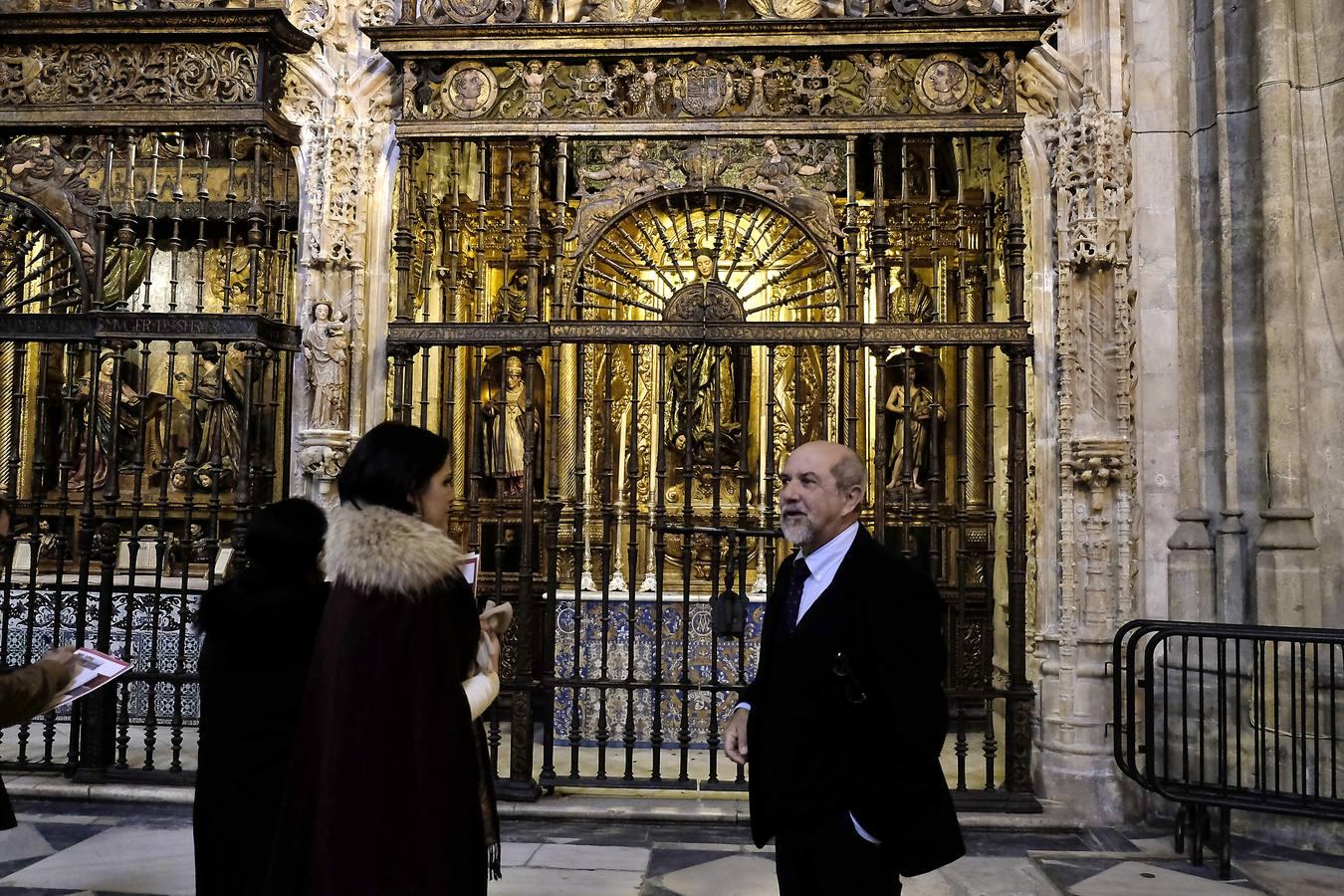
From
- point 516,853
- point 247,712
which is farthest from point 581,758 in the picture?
point 247,712

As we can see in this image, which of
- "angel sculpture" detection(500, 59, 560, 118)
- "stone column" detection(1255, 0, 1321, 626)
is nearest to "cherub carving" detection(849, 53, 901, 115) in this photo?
"angel sculpture" detection(500, 59, 560, 118)

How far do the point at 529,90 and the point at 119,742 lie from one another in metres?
4.67

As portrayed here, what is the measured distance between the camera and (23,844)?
15.1 feet

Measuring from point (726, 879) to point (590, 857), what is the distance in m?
0.69

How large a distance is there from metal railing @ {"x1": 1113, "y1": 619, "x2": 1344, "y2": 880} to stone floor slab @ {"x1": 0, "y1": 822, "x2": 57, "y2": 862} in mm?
5226

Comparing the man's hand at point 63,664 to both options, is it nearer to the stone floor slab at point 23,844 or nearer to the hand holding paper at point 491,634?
the hand holding paper at point 491,634

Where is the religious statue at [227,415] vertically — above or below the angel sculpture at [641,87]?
below

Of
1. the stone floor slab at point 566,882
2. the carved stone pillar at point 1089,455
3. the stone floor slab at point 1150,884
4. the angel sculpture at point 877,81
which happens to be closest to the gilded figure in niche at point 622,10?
the angel sculpture at point 877,81

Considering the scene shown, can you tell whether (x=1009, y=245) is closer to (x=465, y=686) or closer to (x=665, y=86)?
(x=665, y=86)

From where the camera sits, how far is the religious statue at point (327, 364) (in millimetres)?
6020

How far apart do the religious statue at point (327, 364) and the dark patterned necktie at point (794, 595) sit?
4.21m

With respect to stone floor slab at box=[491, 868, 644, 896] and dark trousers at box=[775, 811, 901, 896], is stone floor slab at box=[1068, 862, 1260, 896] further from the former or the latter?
dark trousers at box=[775, 811, 901, 896]

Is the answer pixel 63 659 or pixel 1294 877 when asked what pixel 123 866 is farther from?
pixel 1294 877

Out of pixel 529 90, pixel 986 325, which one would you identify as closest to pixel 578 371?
pixel 529 90
